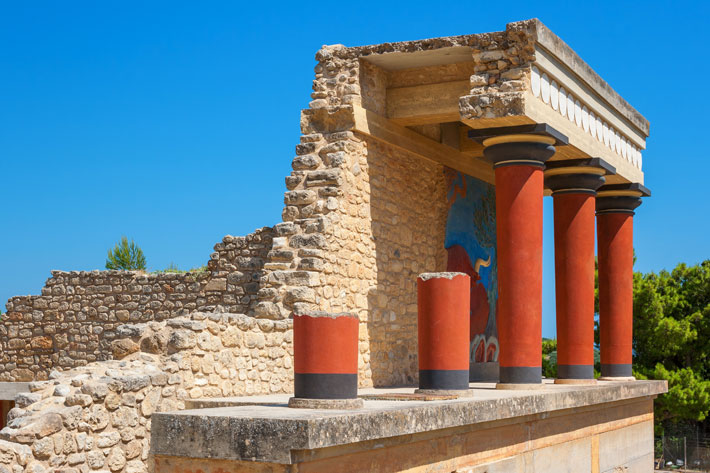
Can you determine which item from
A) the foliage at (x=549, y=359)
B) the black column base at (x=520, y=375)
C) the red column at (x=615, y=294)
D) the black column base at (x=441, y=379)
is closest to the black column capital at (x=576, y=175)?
the red column at (x=615, y=294)

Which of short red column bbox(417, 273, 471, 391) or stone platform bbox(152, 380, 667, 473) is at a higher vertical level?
short red column bbox(417, 273, 471, 391)

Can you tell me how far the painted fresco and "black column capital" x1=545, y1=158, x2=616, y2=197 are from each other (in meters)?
1.49

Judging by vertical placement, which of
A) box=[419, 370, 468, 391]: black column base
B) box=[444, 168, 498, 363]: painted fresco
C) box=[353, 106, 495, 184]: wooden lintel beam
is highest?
box=[353, 106, 495, 184]: wooden lintel beam

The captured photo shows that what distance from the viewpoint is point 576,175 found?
12.9 metres

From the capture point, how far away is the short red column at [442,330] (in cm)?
789

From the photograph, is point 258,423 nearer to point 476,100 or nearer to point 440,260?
point 476,100

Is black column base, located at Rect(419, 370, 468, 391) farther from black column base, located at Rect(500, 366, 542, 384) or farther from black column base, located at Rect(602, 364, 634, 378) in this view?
black column base, located at Rect(602, 364, 634, 378)

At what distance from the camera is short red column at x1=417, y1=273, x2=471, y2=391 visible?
25.9ft

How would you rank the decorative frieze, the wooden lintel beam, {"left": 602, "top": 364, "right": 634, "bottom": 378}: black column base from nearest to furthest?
1. the decorative frieze
2. the wooden lintel beam
3. {"left": 602, "top": 364, "right": 634, "bottom": 378}: black column base

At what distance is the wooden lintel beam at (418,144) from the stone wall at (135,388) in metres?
3.03

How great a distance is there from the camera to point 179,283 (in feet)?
41.9

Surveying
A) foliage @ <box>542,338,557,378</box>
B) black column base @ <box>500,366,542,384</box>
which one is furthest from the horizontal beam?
foliage @ <box>542,338,557,378</box>

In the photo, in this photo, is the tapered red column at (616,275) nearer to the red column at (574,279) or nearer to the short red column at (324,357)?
the red column at (574,279)

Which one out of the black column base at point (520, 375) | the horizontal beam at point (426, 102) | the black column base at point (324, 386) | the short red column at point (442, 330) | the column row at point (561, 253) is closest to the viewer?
the black column base at point (324, 386)
